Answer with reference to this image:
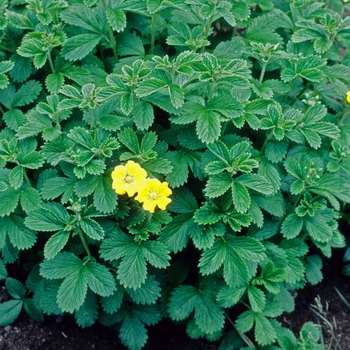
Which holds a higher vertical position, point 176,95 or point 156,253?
point 176,95

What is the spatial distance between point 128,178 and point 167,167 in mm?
212

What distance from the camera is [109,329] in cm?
269

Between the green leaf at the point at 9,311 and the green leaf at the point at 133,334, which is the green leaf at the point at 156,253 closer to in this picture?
the green leaf at the point at 133,334

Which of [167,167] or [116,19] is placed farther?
[116,19]

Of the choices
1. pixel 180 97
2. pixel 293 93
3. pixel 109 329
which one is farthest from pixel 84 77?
pixel 109 329

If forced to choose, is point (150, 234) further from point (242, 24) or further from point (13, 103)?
point (242, 24)

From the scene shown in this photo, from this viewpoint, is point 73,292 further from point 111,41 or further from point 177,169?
point 111,41

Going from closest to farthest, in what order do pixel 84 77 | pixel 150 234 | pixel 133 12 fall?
pixel 150 234
pixel 84 77
pixel 133 12

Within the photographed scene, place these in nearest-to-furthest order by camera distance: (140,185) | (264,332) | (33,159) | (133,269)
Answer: (140,185) → (133,269) → (33,159) → (264,332)

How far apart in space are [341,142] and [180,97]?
918 mm

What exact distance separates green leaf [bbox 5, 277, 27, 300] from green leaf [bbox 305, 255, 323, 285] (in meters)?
1.50

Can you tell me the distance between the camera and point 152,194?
2080 millimetres

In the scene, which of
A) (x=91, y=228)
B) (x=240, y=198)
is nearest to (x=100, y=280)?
(x=91, y=228)

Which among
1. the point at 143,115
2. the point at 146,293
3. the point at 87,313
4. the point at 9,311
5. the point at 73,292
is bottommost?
the point at 9,311
